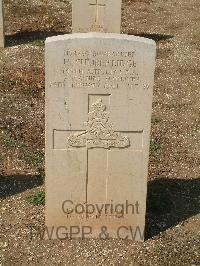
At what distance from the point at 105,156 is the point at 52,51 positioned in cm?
129

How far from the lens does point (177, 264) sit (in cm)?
591

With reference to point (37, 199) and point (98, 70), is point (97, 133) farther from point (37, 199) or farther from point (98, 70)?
point (37, 199)

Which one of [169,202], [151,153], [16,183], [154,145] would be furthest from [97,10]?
[169,202]

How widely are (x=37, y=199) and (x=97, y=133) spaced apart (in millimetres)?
1667

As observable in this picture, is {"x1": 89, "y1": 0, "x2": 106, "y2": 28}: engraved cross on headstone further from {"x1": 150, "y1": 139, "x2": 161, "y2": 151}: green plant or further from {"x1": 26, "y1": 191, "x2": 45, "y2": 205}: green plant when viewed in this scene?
{"x1": 26, "y1": 191, "x2": 45, "y2": 205}: green plant

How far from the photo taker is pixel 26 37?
12.8 metres

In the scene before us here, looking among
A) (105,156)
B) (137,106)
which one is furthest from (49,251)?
(137,106)

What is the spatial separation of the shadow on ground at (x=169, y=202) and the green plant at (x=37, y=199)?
1.34m

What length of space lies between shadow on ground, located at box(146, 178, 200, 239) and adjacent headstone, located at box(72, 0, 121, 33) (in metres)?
5.65

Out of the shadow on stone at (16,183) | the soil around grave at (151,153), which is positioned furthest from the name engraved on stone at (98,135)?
the shadow on stone at (16,183)

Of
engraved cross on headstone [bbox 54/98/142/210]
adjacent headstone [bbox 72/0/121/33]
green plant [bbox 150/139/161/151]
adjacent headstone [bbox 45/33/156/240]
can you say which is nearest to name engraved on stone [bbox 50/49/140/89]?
A: adjacent headstone [bbox 45/33/156/240]

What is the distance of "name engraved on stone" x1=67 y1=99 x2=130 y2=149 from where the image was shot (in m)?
5.54

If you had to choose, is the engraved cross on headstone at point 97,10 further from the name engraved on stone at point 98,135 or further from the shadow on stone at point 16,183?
the name engraved on stone at point 98,135

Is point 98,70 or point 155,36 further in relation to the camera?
point 155,36
